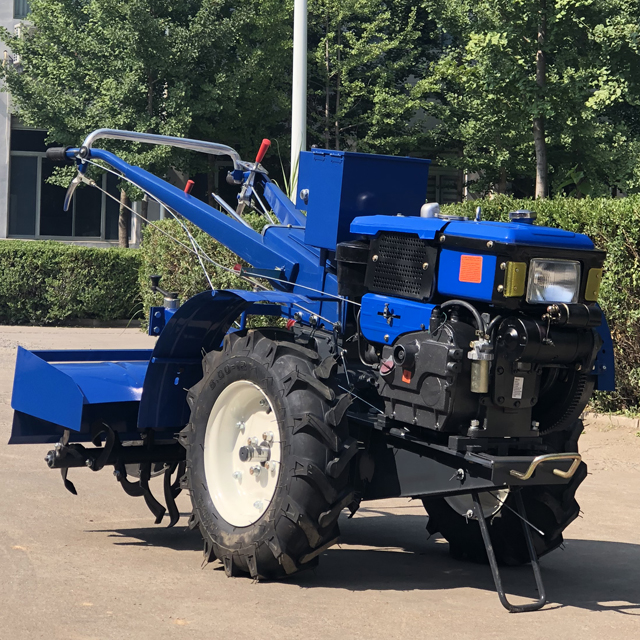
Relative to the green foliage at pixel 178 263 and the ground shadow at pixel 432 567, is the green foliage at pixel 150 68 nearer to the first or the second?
the green foliage at pixel 178 263

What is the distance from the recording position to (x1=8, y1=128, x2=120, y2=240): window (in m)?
27.7

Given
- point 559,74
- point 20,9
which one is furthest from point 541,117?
point 20,9

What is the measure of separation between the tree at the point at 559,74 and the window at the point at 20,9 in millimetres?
12310

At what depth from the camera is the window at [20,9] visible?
87.9ft

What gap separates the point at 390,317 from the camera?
525 cm

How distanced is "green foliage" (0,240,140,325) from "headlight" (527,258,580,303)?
49.5 feet

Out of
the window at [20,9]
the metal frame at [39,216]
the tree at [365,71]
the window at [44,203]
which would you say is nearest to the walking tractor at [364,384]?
the tree at [365,71]

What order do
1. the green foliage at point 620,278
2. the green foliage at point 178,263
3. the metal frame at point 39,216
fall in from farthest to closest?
the metal frame at point 39,216
the green foliage at point 178,263
the green foliage at point 620,278

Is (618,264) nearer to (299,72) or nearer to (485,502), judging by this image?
(485,502)

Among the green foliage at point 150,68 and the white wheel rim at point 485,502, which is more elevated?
the green foliage at point 150,68

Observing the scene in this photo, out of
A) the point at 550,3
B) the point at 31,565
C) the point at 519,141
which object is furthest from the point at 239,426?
the point at 519,141

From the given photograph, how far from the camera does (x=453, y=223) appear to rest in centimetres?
505

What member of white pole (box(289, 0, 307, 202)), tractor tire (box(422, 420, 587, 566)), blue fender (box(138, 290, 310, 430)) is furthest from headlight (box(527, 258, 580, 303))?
white pole (box(289, 0, 307, 202))

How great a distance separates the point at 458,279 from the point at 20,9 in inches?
971
